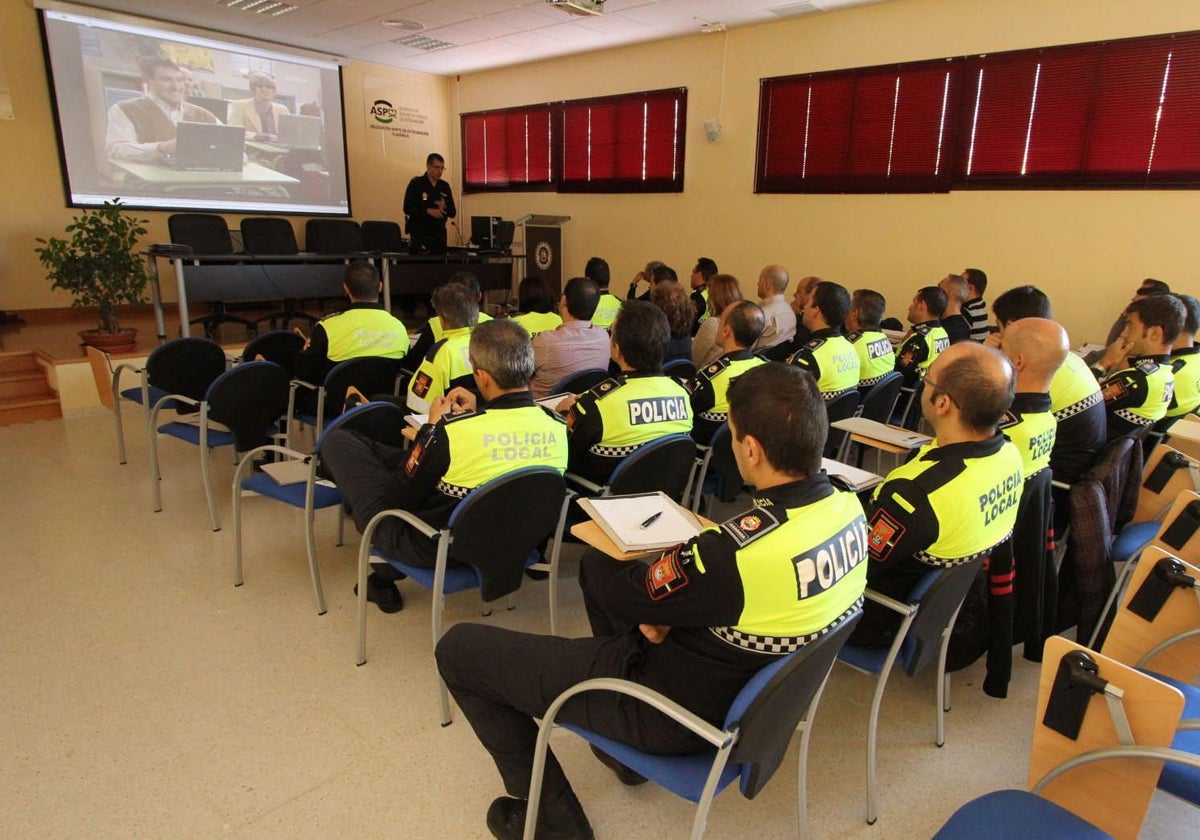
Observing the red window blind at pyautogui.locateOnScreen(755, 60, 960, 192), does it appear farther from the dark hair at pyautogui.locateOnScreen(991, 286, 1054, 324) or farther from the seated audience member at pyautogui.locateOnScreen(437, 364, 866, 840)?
the seated audience member at pyautogui.locateOnScreen(437, 364, 866, 840)

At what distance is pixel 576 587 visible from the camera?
10.0 feet

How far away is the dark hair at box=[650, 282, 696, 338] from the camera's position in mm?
4023

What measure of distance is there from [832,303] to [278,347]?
3.25 m

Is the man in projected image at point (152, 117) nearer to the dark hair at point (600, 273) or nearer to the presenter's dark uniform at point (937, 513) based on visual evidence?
the dark hair at point (600, 273)

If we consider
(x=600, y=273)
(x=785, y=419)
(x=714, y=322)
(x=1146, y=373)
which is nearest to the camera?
(x=785, y=419)

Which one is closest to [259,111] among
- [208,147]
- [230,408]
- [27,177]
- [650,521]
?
[208,147]

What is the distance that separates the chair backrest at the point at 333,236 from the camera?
8.23 metres

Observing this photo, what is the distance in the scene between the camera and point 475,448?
2.06 metres

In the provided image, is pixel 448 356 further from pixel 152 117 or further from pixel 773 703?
pixel 152 117

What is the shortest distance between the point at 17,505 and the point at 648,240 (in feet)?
20.3

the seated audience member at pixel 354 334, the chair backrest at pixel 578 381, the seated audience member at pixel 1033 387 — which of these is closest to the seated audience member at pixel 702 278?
the chair backrest at pixel 578 381

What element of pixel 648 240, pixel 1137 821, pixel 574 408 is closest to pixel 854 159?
pixel 648 240

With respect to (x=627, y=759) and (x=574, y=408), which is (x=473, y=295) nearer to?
(x=574, y=408)

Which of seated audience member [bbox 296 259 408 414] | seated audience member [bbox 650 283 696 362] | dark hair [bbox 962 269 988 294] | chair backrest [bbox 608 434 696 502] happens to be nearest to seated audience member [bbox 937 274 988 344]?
dark hair [bbox 962 269 988 294]
